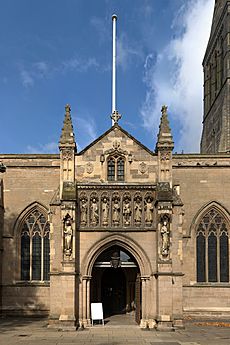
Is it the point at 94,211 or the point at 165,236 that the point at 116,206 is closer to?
the point at 94,211

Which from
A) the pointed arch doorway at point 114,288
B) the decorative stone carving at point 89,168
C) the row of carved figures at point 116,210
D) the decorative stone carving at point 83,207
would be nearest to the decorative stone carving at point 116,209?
the row of carved figures at point 116,210

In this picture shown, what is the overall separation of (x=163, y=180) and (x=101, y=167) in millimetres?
3179

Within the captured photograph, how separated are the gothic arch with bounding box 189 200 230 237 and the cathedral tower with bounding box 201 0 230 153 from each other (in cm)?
656

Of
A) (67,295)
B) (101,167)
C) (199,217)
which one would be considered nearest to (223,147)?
(199,217)

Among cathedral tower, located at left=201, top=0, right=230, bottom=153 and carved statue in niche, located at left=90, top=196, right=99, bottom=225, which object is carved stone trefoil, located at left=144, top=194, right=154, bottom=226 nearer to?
carved statue in niche, located at left=90, top=196, right=99, bottom=225

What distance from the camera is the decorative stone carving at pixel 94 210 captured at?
23.4m

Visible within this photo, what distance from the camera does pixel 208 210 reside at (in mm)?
29250

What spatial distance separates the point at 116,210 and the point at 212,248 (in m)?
8.51

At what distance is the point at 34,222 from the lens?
29.6 metres

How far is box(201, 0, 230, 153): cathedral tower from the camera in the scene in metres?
36.5

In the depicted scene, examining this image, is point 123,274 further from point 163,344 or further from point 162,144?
point 163,344

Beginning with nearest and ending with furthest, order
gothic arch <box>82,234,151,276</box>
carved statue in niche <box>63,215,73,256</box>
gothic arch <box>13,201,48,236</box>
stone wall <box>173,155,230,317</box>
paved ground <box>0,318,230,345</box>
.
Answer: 1. paved ground <box>0,318,230,345</box>
2. carved statue in niche <box>63,215,73,256</box>
3. gothic arch <box>82,234,151,276</box>
4. stone wall <box>173,155,230,317</box>
5. gothic arch <box>13,201,48,236</box>

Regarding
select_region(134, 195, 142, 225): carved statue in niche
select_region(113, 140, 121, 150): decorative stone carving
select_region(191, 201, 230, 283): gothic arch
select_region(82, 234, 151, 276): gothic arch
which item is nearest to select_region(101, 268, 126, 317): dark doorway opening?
select_region(191, 201, 230, 283): gothic arch

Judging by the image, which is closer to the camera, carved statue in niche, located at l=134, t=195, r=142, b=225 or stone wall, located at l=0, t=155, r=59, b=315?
carved statue in niche, located at l=134, t=195, r=142, b=225
